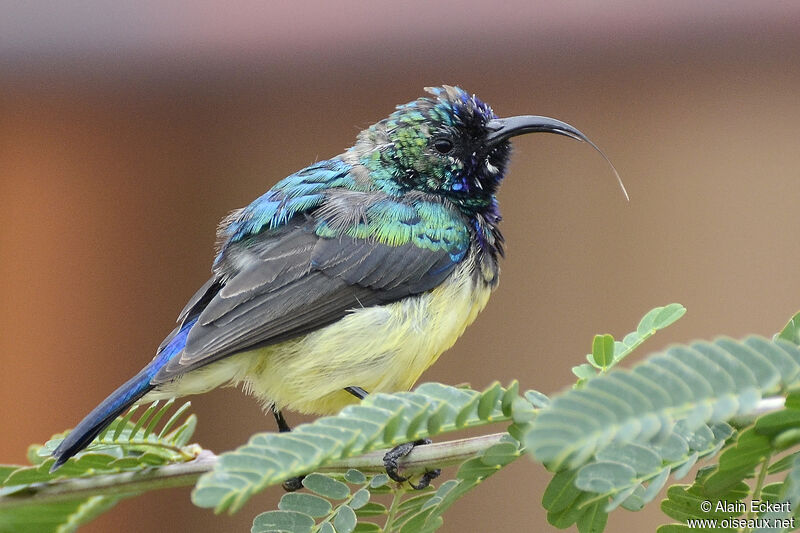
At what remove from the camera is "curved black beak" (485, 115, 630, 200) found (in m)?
3.31

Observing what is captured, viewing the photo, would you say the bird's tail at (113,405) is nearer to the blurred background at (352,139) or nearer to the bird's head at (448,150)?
the bird's head at (448,150)

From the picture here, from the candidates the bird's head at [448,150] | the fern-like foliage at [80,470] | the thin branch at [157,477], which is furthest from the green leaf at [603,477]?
the bird's head at [448,150]

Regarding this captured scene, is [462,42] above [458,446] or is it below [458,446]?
above

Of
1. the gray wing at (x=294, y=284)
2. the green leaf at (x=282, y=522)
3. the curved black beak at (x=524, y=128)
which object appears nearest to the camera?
the green leaf at (x=282, y=522)

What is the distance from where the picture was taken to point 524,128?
3.39m

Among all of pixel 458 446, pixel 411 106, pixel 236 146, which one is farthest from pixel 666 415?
pixel 236 146

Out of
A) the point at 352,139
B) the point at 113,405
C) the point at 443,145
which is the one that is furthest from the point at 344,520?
the point at 352,139

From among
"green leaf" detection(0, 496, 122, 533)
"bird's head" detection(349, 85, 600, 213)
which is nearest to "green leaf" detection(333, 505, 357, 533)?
"green leaf" detection(0, 496, 122, 533)

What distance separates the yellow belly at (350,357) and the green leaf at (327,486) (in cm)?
97

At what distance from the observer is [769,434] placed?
1.37m

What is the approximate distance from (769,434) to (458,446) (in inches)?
25.2

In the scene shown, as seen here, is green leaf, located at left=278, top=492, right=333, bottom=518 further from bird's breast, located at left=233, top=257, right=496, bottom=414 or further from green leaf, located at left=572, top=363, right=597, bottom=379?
bird's breast, located at left=233, top=257, right=496, bottom=414

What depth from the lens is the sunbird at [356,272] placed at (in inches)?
110

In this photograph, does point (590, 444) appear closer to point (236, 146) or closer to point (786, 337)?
point (786, 337)
